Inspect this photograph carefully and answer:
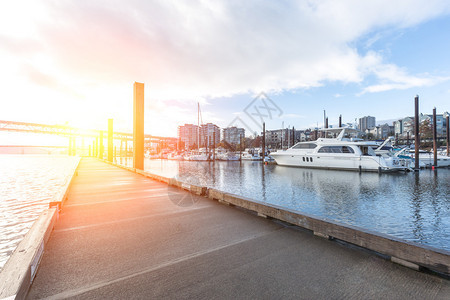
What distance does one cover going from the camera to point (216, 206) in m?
5.82

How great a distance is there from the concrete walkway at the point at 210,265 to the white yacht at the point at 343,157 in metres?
23.8

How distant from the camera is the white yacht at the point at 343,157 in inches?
898

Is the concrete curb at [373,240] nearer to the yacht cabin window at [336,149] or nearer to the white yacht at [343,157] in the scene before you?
the white yacht at [343,157]

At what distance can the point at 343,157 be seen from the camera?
24.9 metres

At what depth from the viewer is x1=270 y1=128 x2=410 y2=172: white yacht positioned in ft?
74.8

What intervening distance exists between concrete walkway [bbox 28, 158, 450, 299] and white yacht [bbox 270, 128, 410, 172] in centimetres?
2377

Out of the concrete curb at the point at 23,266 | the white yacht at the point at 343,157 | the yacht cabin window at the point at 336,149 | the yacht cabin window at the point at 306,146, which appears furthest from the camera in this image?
the yacht cabin window at the point at 306,146

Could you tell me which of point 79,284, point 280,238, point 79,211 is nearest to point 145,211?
point 79,211

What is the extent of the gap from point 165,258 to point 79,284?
0.99m

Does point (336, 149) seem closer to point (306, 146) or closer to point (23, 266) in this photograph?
point (306, 146)

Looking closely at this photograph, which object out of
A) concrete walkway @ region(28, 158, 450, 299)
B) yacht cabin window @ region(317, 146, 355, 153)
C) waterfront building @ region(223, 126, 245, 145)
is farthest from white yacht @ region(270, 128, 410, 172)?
waterfront building @ region(223, 126, 245, 145)

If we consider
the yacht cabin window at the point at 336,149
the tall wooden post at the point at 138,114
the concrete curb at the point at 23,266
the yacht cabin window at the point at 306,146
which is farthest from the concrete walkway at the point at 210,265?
the yacht cabin window at the point at 306,146

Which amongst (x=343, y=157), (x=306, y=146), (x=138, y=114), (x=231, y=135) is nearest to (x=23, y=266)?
(x=138, y=114)

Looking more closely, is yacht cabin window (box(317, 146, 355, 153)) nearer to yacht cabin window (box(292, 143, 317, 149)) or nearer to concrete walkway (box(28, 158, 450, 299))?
yacht cabin window (box(292, 143, 317, 149))
